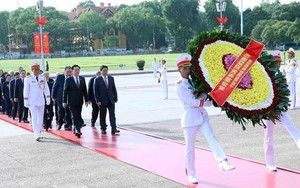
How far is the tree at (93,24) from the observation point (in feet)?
362

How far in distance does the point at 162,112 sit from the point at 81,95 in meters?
4.44

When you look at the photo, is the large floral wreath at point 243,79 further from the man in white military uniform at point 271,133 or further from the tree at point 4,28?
the tree at point 4,28

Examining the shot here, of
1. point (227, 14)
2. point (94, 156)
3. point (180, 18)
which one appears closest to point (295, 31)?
point (227, 14)

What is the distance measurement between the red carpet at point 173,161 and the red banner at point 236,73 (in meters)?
1.42

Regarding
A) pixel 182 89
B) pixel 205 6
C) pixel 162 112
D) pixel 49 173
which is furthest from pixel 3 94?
pixel 205 6

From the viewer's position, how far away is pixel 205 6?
108 metres

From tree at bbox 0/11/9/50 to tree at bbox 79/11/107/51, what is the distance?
19.6 m

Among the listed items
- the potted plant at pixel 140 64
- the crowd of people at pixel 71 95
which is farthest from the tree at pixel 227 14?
the crowd of people at pixel 71 95

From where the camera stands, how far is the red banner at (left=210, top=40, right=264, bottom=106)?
600 centimetres

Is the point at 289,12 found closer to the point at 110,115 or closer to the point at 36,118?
the point at 110,115

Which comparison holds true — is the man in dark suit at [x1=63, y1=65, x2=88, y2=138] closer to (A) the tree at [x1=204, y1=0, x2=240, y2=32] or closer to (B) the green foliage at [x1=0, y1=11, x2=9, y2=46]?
(A) the tree at [x1=204, y1=0, x2=240, y2=32]

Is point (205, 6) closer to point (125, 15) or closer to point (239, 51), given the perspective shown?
point (125, 15)

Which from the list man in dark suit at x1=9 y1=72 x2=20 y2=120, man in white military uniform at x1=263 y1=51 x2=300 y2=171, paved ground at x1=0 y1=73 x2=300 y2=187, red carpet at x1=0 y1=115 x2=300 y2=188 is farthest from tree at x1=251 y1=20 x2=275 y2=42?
man in white military uniform at x1=263 y1=51 x2=300 y2=171

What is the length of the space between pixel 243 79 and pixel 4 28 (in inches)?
4650
